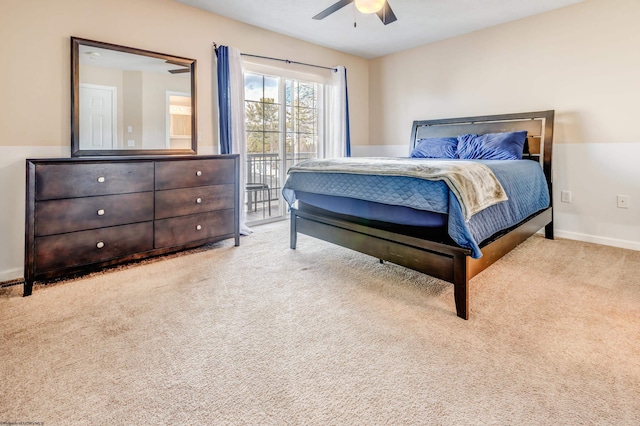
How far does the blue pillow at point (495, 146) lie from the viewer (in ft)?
12.0

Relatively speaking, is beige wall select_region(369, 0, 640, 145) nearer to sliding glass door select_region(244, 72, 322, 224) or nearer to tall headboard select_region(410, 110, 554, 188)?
tall headboard select_region(410, 110, 554, 188)

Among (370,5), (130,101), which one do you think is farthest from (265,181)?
(370,5)

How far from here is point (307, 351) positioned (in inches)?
66.3

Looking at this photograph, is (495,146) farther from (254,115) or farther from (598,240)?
(254,115)

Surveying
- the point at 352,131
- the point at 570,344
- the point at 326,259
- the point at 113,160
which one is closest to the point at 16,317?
the point at 113,160

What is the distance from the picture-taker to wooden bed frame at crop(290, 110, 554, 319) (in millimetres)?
2037

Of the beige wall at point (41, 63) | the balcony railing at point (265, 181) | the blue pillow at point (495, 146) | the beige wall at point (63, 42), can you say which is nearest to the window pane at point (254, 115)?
the balcony railing at point (265, 181)

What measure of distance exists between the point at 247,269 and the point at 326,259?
71cm

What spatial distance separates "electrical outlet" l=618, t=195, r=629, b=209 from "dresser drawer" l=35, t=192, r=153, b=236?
14.7 ft

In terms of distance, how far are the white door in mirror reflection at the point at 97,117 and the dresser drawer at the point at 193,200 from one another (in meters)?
0.71

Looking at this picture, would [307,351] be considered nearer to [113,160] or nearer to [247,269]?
[247,269]

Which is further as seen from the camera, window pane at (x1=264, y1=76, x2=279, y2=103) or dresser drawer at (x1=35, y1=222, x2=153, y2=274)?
window pane at (x1=264, y1=76, x2=279, y2=103)

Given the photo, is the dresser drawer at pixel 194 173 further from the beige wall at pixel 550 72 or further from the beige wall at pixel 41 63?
the beige wall at pixel 550 72

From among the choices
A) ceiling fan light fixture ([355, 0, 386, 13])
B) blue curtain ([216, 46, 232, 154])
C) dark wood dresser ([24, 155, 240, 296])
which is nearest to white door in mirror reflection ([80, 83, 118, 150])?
dark wood dresser ([24, 155, 240, 296])
